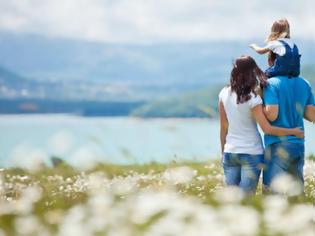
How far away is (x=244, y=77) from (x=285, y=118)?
0.48 m

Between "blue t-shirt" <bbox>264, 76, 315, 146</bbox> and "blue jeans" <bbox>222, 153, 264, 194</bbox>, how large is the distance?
0.64ft

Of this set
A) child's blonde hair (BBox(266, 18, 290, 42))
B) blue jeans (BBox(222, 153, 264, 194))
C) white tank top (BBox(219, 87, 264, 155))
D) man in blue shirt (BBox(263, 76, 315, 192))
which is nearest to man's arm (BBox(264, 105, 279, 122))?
man in blue shirt (BBox(263, 76, 315, 192))

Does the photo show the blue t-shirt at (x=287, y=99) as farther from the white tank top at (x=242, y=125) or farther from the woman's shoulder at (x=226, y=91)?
the woman's shoulder at (x=226, y=91)

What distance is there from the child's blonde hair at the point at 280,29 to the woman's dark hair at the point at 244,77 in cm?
35

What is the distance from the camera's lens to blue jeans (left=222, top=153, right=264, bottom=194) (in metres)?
6.47

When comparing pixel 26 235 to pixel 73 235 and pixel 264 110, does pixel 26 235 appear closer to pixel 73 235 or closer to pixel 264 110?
pixel 73 235

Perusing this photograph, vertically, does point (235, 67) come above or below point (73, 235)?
above

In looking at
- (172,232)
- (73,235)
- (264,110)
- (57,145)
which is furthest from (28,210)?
(264,110)

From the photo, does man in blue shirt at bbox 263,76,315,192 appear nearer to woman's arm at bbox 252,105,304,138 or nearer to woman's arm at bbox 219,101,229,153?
woman's arm at bbox 252,105,304,138

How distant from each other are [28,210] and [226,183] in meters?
2.03

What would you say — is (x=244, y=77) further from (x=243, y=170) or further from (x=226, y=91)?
(x=243, y=170)

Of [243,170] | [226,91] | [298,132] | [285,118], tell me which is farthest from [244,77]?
[243,170]

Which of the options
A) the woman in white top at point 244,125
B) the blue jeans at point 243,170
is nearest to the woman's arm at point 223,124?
the woman in white top at point 244,125

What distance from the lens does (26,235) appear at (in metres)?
4.42
